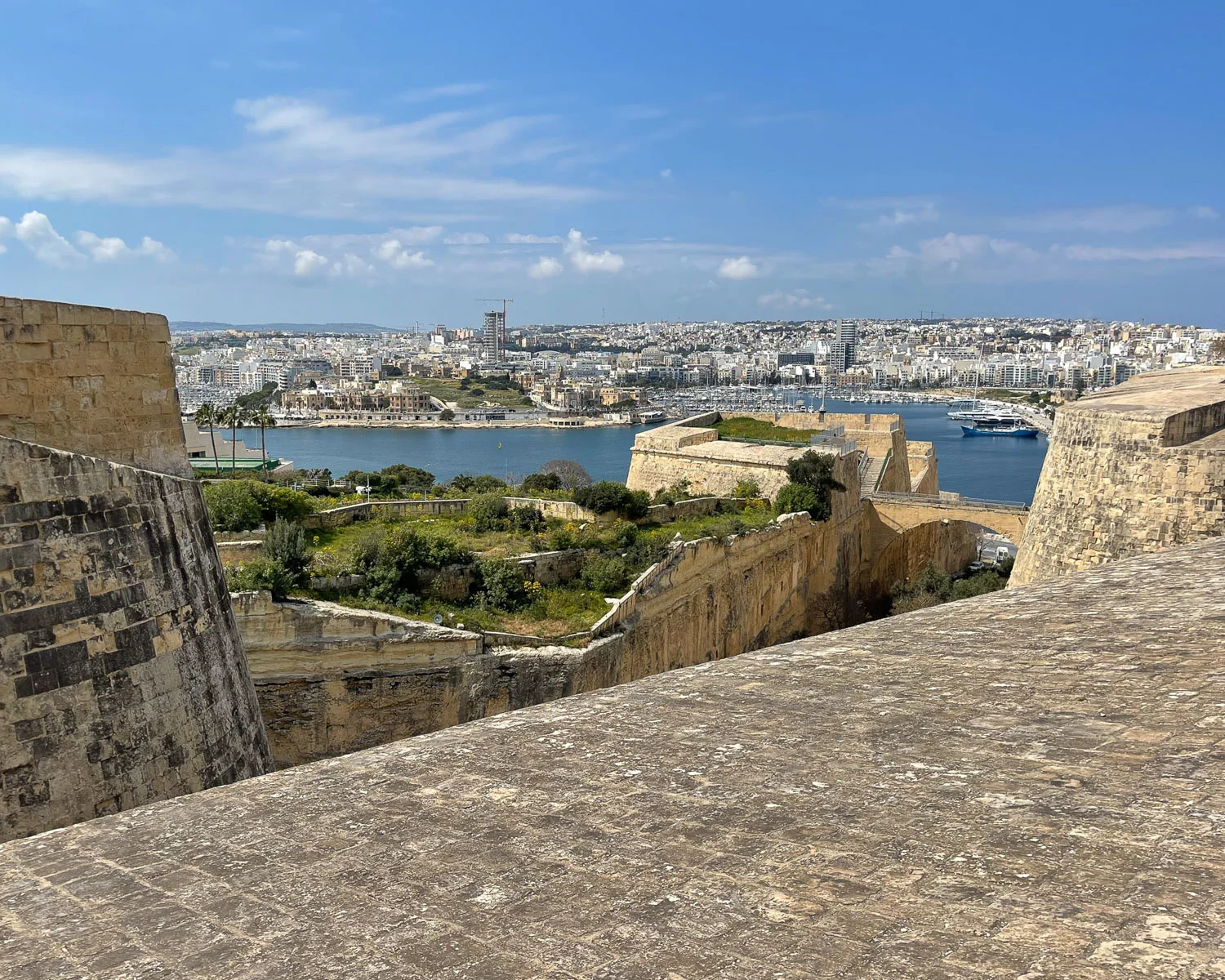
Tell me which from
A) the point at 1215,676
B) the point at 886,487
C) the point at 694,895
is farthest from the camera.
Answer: the point at 886,487

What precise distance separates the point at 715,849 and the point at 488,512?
44.4 feet

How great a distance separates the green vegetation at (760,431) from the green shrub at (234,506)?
48.3ft

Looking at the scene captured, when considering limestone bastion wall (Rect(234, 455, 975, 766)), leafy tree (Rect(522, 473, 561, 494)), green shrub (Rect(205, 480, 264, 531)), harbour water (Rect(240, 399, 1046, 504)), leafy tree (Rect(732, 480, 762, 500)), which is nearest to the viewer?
limestone bastion wall (Rect(234, 455, 975, 766))

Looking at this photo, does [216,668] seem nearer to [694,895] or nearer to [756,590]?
[694,895]

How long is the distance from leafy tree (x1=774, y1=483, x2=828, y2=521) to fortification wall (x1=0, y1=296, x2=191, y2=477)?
47.0 feet

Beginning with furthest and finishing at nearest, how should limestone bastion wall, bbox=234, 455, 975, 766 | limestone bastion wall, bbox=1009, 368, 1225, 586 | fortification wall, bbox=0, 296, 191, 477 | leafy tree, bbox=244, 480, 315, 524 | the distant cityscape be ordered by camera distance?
1. the distant cityscape
2. leafy tree, bbox=244, 480, 315, 524
3. limestone bastion wall, bbox=1009, 368, 1225, 586
4. limestone bastion wall, bbox=234, 455, 975, 766
5. fortification wall, bbox=0, 296, 191, 477

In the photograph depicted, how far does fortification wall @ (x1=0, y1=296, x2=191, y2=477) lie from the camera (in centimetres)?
532

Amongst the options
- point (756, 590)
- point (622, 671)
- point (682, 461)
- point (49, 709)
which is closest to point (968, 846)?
point (49, 709)

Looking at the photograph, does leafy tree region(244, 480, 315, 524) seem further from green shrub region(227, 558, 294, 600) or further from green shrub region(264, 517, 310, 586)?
green shrub region(227, 558, 294, 600)

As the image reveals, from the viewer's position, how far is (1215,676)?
3.58 m

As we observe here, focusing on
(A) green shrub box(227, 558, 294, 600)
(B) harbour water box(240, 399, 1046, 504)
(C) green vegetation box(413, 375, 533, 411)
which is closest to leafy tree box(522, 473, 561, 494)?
(A) green shrub box(227, 558, 294, 600)

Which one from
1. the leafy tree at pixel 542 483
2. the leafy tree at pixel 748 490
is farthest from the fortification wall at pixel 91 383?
the leafy tree at pixel 748 490

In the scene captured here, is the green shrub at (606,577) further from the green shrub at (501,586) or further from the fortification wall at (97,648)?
the fortification wall at (97,648)

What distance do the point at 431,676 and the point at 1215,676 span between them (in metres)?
8.29
